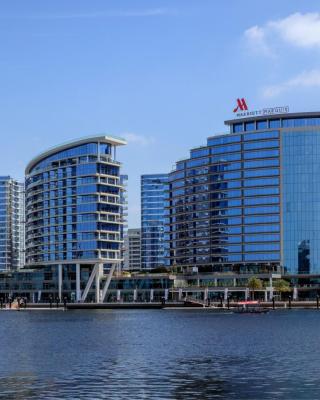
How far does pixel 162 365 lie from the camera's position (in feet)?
247

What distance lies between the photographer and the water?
189 ft

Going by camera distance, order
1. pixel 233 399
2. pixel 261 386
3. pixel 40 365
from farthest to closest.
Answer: pixel 40 365, pixel 261 386, pixel 233 399

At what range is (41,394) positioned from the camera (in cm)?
5650

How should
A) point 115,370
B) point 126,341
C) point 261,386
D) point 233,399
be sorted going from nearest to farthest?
point 233,399
point 261,386
point 115,370
point 126,341

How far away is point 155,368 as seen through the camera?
72.4m

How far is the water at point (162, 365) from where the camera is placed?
57719mm

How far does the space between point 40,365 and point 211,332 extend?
173 feet

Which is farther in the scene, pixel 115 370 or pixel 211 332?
pixel 211 332

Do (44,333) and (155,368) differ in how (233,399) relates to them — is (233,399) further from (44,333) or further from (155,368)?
(44,333)

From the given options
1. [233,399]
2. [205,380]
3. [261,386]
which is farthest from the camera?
[205,380]

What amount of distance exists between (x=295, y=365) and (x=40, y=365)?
75.0ft

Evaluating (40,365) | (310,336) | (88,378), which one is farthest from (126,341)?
(88,378)

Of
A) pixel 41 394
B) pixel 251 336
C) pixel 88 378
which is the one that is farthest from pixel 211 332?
pixel 41 394

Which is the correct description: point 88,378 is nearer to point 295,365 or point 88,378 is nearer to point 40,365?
point 40,365
